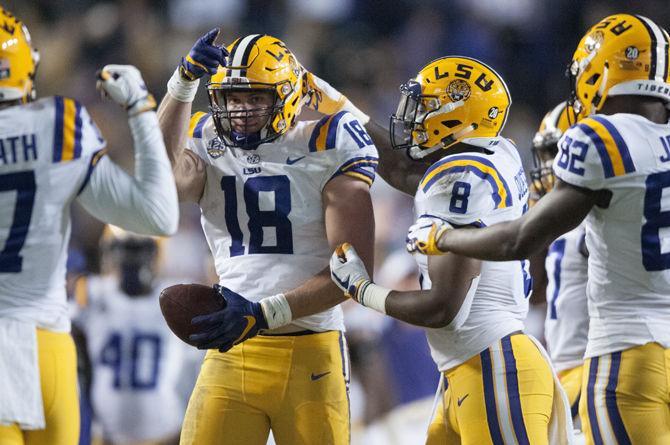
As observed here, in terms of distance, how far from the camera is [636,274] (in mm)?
2924

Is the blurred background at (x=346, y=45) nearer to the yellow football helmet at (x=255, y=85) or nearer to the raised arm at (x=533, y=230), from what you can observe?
the yellow football helmet at (x=255, y=85)

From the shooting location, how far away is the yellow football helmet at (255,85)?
3.32 metres

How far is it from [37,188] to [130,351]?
349 centimetres

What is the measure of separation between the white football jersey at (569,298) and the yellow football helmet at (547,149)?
303 mm

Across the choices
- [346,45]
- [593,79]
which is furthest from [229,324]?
[346,45]

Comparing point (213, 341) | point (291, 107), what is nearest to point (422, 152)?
point (291, 107)

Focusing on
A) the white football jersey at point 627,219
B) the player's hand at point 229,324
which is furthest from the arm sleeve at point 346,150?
the white football jersey at point 627,219

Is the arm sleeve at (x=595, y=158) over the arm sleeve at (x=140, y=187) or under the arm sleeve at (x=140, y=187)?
over

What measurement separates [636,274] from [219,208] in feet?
4.46

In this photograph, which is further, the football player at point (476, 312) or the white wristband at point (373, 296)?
the white wristband at point (373, 296)

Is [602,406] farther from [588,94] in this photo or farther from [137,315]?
[137,315]

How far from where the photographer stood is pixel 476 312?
121 inches

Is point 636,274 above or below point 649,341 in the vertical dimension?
above

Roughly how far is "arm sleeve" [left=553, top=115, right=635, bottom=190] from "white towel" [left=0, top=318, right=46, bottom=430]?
153 centimetres
